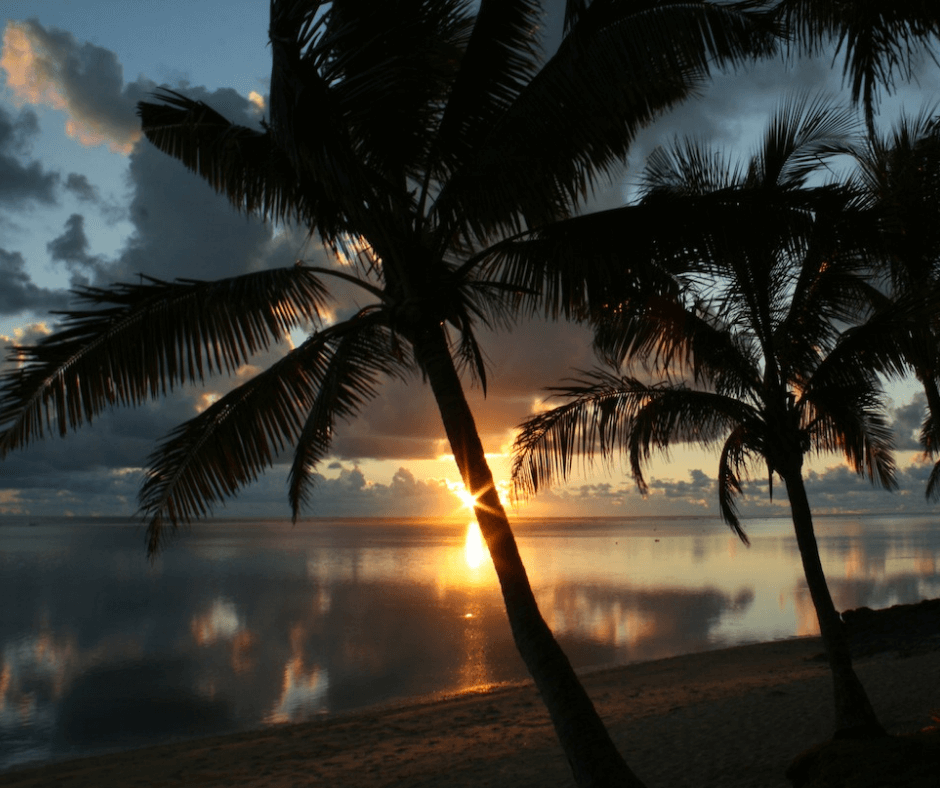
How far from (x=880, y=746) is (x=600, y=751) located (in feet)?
→ 5.91

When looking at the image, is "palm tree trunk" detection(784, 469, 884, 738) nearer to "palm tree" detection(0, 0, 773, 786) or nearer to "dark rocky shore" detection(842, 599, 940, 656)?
"palm tree" detection(0, 0, 773, 786)

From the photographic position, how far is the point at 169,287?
18.3 feet

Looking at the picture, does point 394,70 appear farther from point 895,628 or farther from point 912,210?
point 895,628

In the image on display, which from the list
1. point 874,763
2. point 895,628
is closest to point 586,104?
point 874,763

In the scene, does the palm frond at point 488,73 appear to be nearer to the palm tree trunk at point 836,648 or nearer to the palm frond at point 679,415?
the palm frond at point 679,415

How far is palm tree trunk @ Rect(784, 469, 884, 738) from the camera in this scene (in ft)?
24.8

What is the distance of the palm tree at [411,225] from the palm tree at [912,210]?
2.08 meters

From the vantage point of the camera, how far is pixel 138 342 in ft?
18.0

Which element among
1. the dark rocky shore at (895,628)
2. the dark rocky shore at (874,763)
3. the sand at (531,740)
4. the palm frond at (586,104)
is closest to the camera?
the dark rocky shore at (874,763)

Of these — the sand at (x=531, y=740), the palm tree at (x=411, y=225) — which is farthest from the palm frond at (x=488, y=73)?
the sand at (x=531, y=740)

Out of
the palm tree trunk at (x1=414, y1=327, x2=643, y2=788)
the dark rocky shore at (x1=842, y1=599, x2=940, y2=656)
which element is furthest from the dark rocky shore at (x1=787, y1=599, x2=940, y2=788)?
the dark rocky shore at (x1=842, y1=599, x2=940, y2=656)

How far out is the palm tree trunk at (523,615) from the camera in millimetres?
5457

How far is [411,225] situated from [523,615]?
3021 mm

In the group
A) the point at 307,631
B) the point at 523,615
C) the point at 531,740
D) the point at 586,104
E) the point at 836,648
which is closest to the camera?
the point at 586,104
